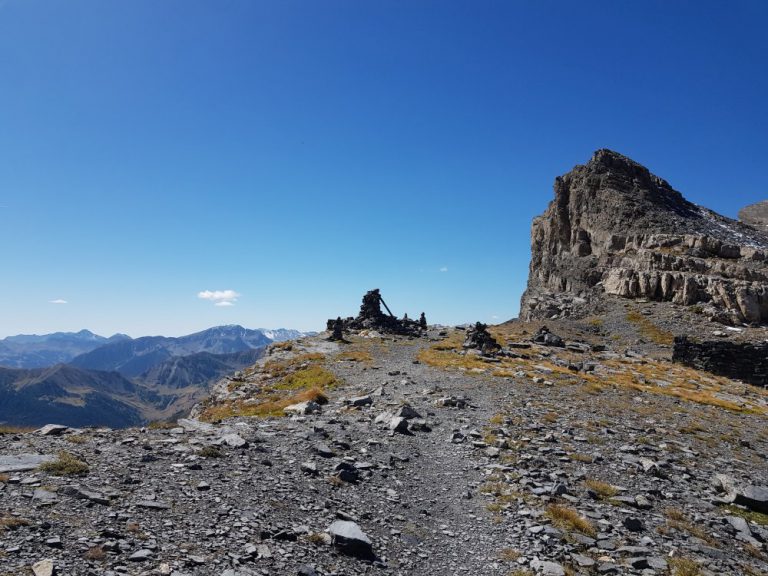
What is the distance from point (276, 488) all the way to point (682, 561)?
11.0 metres

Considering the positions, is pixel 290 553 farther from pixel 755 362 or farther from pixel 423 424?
pixel 755 362

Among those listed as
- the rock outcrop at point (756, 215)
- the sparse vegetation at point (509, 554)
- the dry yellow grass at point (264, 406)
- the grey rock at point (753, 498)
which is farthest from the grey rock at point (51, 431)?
the rock outcrop at point (756, 215)

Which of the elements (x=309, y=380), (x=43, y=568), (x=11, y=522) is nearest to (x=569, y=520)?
(x=43, y=568)

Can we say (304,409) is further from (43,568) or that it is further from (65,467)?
(43,568)

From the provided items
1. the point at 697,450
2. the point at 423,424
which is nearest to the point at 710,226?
the point at 697,450

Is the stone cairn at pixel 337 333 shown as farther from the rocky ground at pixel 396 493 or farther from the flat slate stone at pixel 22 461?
the flat slate stone at pixel 22 461

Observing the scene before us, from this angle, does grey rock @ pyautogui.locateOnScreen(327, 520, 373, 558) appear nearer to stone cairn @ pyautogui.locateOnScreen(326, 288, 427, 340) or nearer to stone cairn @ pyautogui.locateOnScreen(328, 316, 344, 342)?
stone cairn @ pyautogui.locateOnScreen(328, 316, 344, 342)

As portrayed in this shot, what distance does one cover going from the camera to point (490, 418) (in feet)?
74.1

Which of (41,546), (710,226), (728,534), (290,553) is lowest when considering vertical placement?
(728,534)

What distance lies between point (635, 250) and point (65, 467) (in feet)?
367

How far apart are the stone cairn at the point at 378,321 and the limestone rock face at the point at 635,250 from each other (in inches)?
1388

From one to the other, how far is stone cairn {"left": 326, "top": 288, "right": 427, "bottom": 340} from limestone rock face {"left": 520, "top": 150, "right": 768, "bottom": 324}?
35.2 m

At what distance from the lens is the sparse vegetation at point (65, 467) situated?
11.5 m

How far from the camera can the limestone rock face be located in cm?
7900
